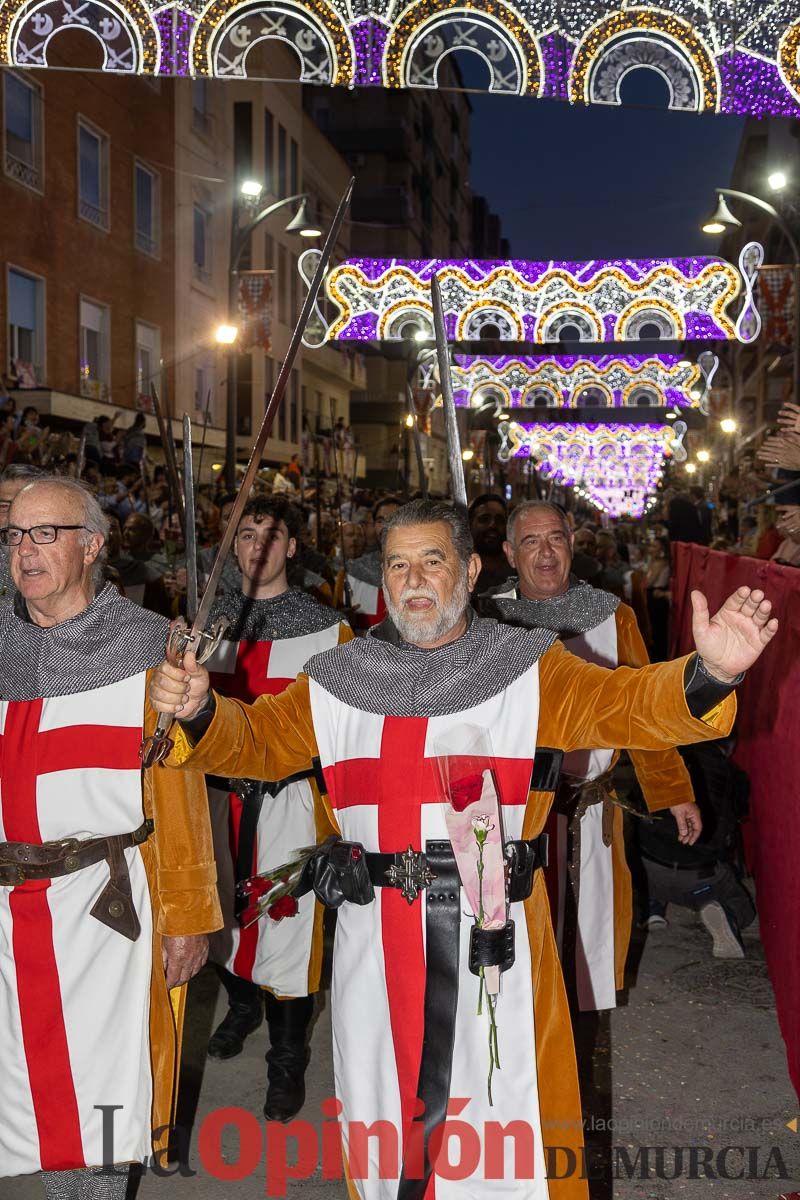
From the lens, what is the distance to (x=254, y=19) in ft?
17.1

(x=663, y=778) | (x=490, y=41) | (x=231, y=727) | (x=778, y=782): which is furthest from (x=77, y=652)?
(x=490, y=41)

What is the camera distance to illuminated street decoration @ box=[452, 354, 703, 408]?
1936 centimetres

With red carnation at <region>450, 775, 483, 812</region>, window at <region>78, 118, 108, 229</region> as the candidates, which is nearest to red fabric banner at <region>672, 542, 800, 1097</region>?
red carnation at <region>450, 775, 483, 812</region>

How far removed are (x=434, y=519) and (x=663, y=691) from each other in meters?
0.73

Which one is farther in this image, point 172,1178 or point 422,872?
point 172,1178

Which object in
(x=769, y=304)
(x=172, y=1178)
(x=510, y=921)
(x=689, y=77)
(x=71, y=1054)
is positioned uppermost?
(x=769, y=304)

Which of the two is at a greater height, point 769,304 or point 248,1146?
point 769,304

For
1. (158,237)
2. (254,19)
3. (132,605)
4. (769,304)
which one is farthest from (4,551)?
(158,237)

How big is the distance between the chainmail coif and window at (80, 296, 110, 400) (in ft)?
55.0

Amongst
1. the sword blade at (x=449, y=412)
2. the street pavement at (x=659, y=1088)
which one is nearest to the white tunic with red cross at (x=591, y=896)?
the street pavement at (x=659, y=1088)

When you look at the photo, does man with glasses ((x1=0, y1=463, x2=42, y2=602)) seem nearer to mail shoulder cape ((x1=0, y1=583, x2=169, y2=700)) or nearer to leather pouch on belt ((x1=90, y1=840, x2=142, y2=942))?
mail shoulder cape ((x1=0, y1=583, x2=169, y2=700))

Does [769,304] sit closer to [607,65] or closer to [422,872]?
[607,65]

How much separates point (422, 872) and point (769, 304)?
485 inches

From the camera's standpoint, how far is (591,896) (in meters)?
4.65
